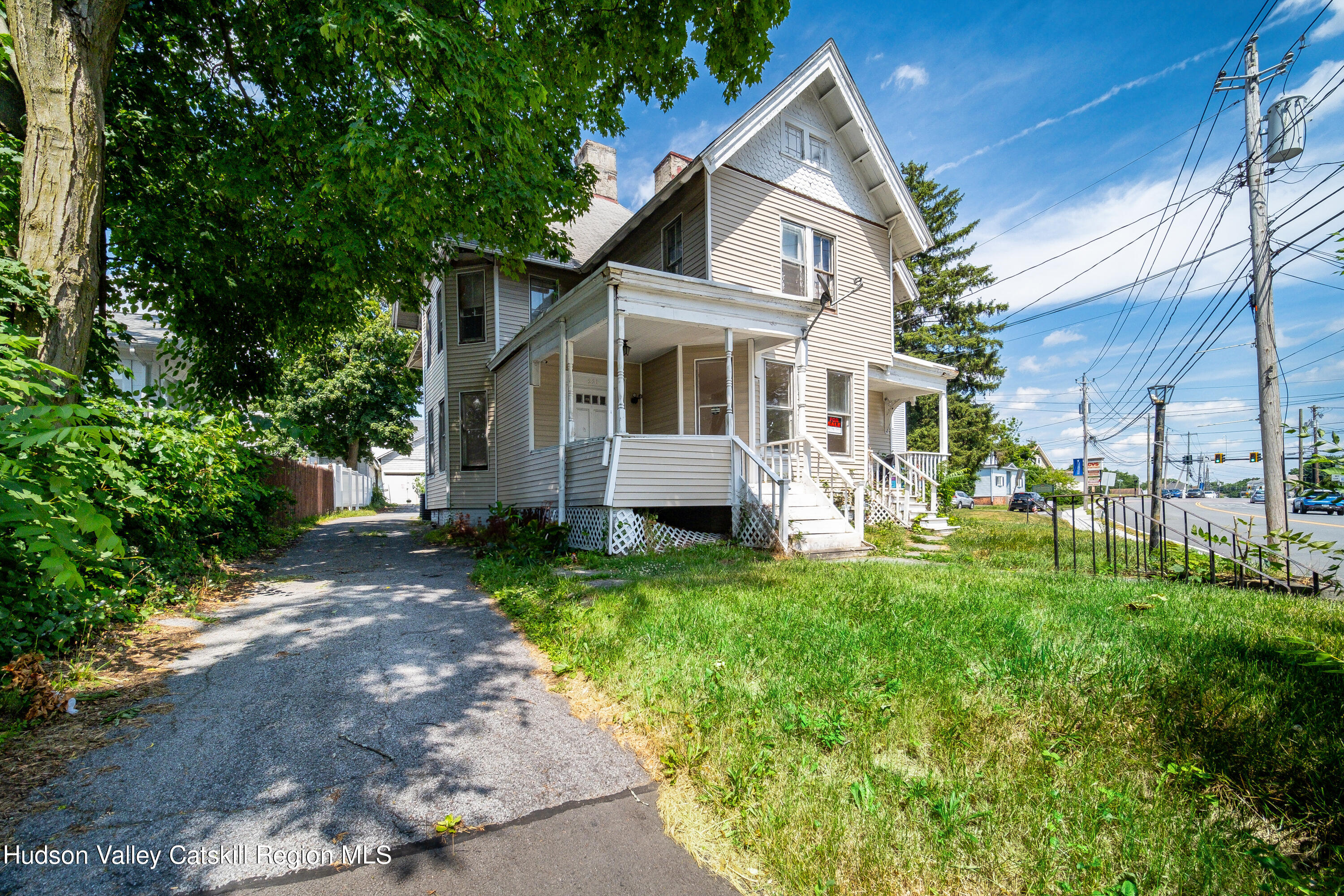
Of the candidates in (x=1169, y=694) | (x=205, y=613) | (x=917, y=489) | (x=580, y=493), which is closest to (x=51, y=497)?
(x=205, y=613)

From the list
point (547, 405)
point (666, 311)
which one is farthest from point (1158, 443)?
point (547, 405)

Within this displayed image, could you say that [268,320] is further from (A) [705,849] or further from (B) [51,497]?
(A) [705,849]

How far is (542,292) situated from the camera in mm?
15266

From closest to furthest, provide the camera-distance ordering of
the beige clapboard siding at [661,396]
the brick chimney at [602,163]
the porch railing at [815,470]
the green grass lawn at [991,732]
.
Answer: the green grass lawn at [991,732] < the porch railing at [815,470] < the beige clapboard siding at [661,396] < the brick chimney at [602,163]

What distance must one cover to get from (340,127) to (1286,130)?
15.1 metres

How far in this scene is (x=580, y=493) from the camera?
33.1 feet

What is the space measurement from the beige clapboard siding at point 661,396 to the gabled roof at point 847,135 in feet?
12.7

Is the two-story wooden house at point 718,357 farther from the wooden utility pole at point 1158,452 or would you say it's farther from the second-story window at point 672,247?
the wooden utility pole at point 1158,452

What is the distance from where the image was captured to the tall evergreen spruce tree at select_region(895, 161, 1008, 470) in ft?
117

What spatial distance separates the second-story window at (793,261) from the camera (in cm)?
1312

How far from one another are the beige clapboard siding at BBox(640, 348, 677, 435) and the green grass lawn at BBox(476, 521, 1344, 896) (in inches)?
285

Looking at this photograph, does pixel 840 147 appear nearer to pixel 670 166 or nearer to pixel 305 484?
pixel 670 166

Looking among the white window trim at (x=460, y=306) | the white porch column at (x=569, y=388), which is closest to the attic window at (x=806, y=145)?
the white porch column at (x=569, y=388)

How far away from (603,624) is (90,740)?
119 inches
